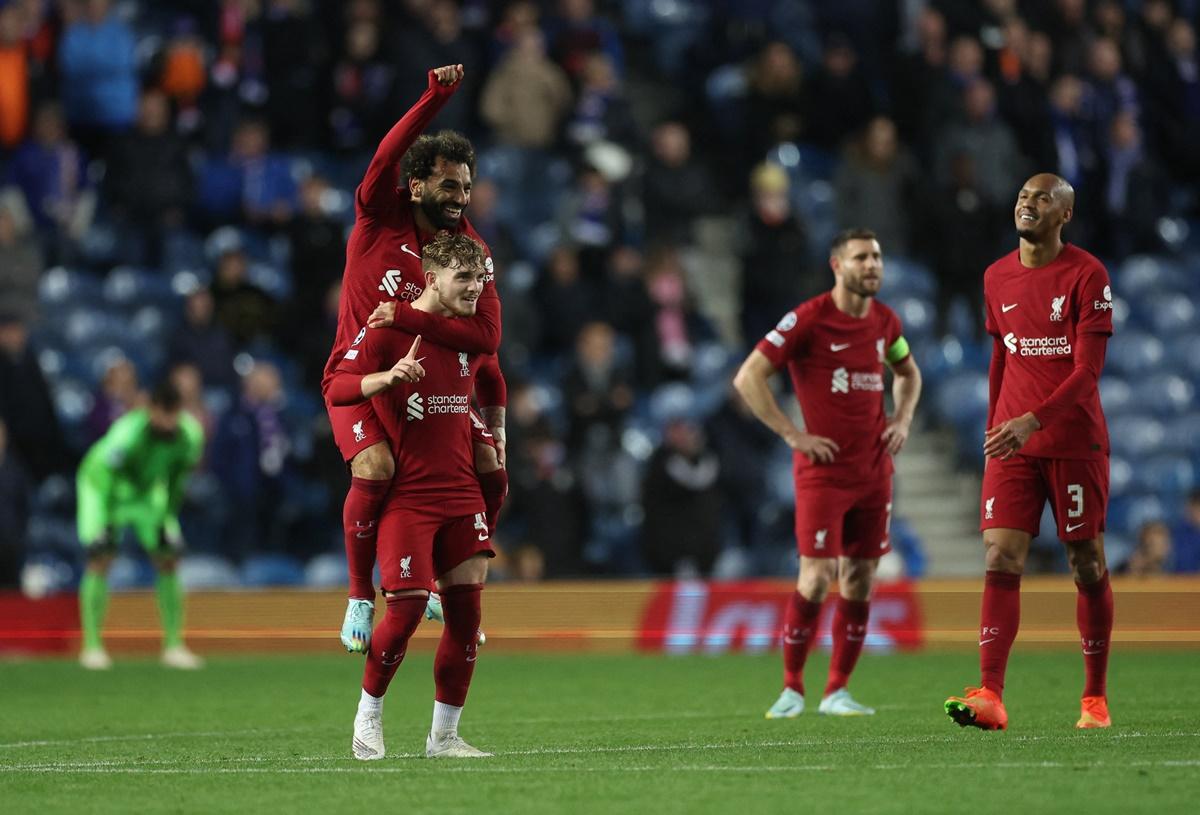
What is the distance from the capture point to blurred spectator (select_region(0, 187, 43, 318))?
20500 mm

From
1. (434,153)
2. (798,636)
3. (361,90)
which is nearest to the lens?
(434,153)

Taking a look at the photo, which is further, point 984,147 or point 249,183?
point 984,147

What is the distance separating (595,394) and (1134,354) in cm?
632

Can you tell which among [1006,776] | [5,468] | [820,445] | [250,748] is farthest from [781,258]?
[1006,776]

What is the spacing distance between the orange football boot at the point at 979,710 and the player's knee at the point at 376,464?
2.78m

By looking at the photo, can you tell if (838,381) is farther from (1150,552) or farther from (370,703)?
(1150,552)

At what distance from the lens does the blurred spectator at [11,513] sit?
18.9m

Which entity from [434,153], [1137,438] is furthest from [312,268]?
[434,153]

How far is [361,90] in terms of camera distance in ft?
73.4

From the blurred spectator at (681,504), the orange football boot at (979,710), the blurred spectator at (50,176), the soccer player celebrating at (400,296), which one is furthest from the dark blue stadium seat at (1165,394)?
the soccer player celebrating at (400,296)

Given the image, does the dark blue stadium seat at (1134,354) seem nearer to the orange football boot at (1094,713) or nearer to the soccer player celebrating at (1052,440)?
the soccer player celebrating at (1052,440)

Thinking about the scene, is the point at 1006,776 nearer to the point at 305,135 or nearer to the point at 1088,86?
the point at 305,135

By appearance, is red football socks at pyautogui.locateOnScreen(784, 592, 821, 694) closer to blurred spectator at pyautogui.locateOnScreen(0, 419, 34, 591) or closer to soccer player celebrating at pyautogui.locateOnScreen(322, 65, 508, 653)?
soccer player celebrating at pyautogui.locateOnScreen(322, 65, 508, 653)

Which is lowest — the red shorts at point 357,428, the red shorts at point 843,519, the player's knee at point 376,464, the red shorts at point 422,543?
the red shorts at point 843,519
